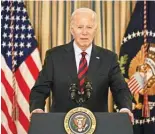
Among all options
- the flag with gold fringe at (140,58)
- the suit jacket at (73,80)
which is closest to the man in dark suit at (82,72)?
the suit jacket at (73,80)

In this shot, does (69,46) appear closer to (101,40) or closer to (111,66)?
(111,66)

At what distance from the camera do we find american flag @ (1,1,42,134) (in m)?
4.07

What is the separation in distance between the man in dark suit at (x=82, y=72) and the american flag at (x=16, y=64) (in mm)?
1547

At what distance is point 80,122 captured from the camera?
74.0 inches

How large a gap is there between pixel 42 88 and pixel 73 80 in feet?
0.69

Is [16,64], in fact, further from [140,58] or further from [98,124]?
[98,124]

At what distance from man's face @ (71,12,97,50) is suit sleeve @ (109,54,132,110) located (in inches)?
9.8

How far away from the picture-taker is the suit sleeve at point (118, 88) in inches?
92.5

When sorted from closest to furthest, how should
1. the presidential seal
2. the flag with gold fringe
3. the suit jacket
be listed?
1. the presidential seal
2. the suit jacket
3. the flag with gold fringe

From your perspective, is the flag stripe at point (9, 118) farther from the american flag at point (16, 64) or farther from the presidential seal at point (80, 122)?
the presidential seal at point (80, 122)

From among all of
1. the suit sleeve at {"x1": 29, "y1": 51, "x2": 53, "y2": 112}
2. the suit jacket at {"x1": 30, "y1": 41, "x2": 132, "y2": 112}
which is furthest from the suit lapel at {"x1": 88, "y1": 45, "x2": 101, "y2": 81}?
the suit sleeve at {"x1": 29, "y1": 51, "x2": 53, "y2": 112}

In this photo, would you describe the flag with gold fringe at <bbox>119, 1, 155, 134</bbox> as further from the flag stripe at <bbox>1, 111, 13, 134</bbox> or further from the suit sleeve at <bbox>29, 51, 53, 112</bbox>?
the suit sleeve at <bbox>29, 51, 53, 112</bbox>

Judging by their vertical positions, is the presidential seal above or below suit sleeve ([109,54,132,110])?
below

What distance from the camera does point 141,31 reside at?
4.08 m
